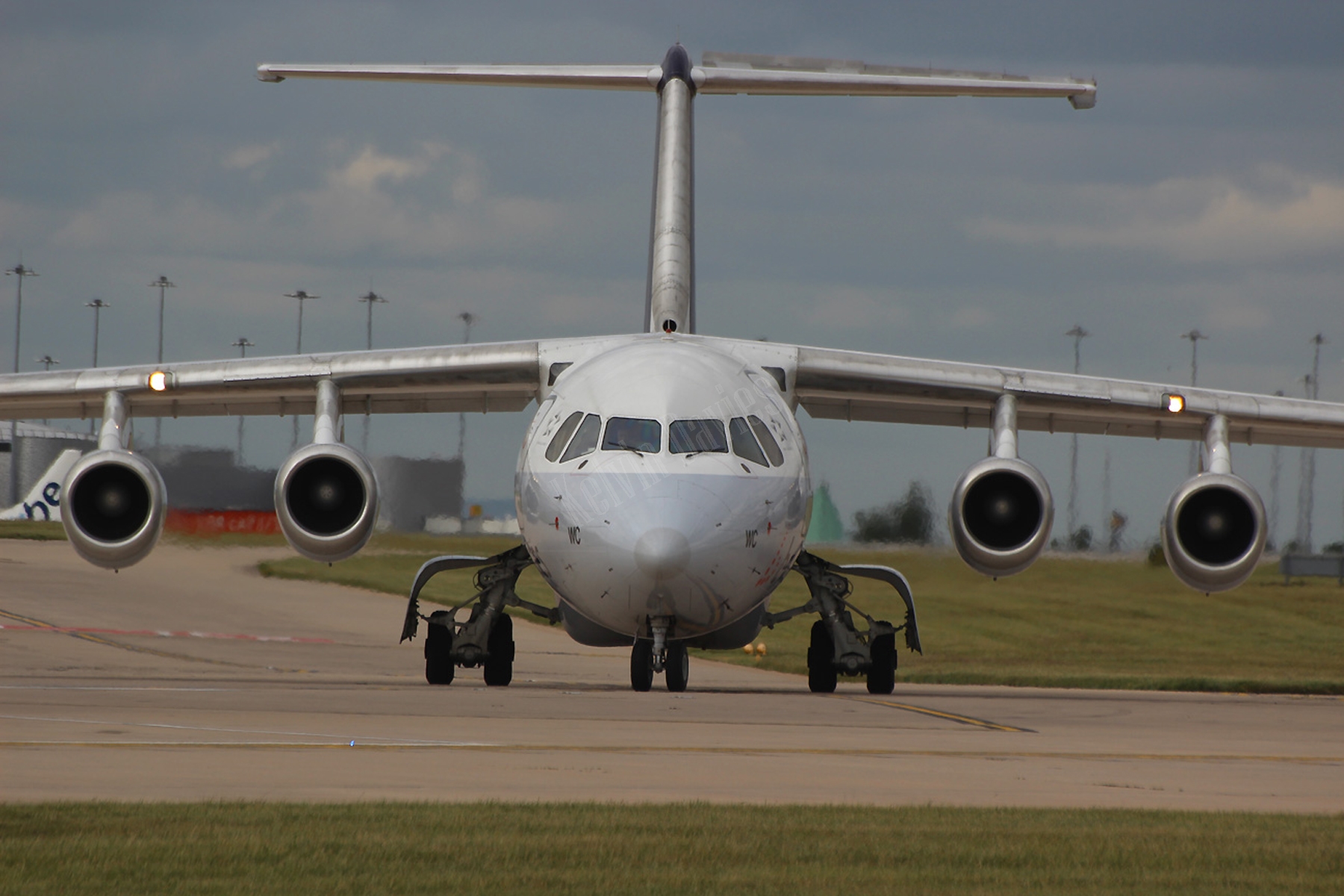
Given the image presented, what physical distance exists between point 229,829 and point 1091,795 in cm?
414

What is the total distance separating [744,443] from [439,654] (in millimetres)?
4790

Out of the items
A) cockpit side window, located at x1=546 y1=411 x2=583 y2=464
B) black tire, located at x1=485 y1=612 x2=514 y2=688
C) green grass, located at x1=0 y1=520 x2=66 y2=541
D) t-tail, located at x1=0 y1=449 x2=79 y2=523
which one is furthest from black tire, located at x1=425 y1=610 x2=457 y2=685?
t-tail, located at x1=0 y1=449 x2=79 y2=523

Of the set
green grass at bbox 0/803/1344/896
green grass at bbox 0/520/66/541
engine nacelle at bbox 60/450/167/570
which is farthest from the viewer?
green grass at bbox 0/520/66/541

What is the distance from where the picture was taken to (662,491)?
40.1ft

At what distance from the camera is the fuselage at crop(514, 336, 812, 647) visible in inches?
479

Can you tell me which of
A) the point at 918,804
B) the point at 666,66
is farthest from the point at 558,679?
the point at 918,804

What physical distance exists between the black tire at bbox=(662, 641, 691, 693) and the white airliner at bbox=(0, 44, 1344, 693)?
Answer: 23 mm

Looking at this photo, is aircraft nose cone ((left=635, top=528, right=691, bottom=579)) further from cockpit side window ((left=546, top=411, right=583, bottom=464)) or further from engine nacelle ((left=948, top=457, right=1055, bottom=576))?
engine nacelle ((left=948, top=457, right=1055, bottom=576))

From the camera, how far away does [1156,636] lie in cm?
2656

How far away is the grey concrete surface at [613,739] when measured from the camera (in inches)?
325

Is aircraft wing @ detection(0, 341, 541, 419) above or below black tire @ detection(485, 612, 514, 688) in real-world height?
above

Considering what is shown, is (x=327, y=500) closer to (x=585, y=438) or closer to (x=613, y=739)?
(x=585, y=438)

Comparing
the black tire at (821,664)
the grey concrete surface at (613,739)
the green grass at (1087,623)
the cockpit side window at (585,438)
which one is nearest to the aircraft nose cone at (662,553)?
the grey concrete surface at (613,739)

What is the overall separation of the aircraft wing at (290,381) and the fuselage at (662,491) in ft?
7.88
